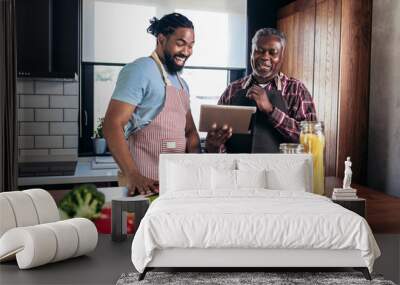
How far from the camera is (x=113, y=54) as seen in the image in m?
5.41

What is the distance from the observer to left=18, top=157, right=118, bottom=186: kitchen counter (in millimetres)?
5324

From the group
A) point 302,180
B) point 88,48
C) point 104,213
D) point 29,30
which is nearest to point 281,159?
point 302,180

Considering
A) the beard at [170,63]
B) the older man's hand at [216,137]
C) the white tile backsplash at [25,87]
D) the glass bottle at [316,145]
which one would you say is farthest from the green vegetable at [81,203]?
the glass bottle at [316,145]

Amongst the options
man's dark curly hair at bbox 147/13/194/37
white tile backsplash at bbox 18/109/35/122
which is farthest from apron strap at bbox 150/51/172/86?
white tile backsplash at bbox 18/109/35/122

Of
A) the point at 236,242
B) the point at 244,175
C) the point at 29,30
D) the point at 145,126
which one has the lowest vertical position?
the point at 236,242

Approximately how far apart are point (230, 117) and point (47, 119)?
1893 mm

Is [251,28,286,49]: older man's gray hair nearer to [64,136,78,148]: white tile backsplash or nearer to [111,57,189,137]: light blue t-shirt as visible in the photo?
[111,57,189,137]: light blue t-shirt

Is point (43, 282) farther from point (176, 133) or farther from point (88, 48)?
point (88, 48)

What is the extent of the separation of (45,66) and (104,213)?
1570 mm

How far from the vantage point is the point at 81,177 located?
5387 millimetres

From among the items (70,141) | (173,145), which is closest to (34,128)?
(70,141)

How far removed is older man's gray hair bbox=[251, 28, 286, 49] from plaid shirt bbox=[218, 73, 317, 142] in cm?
36

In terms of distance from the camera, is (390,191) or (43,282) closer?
(43,282)

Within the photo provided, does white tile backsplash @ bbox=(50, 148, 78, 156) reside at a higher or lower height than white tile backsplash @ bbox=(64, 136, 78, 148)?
lower
